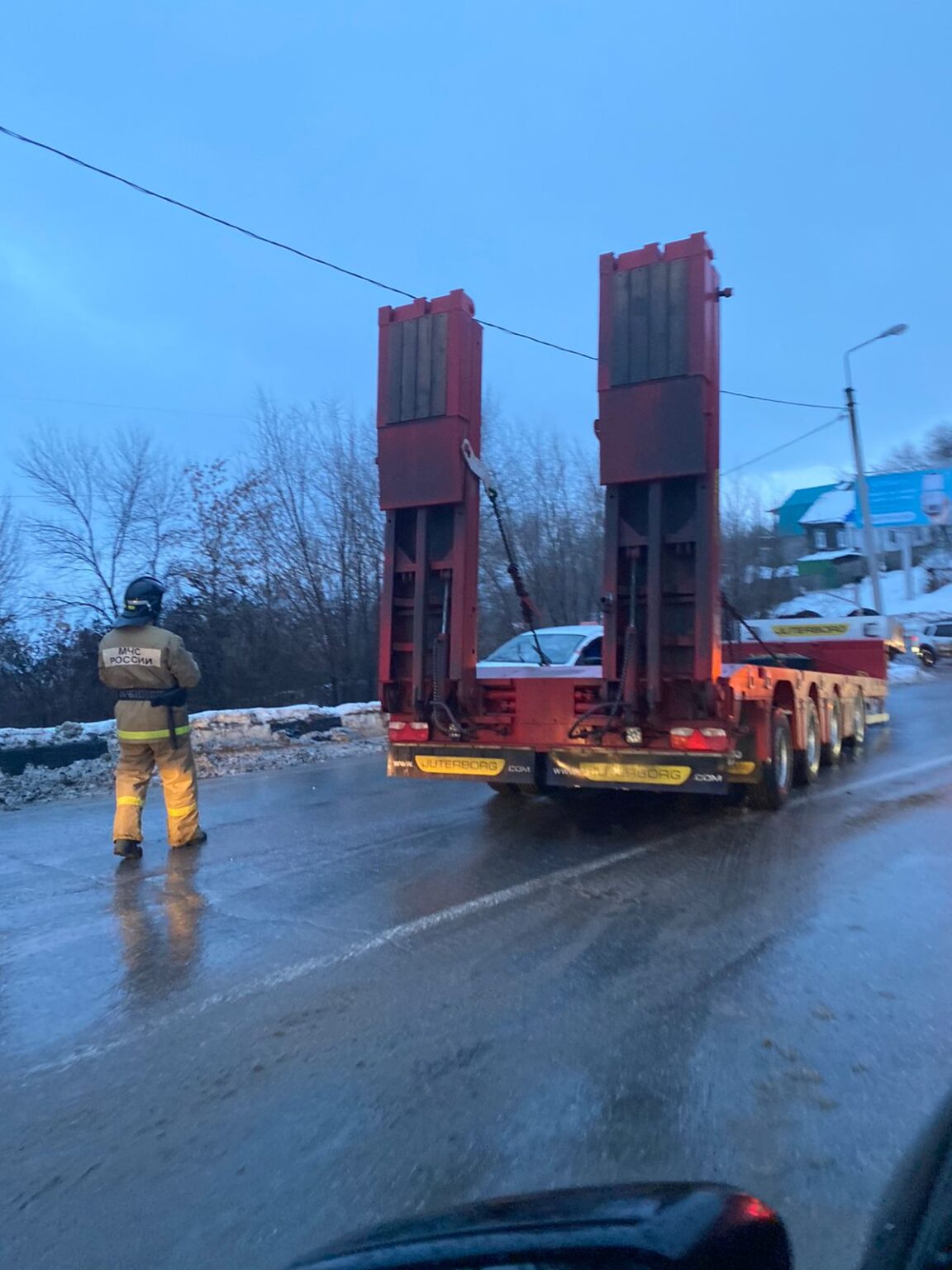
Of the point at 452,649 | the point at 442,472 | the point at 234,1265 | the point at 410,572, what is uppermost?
the point at 442,472

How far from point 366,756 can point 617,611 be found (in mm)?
7431

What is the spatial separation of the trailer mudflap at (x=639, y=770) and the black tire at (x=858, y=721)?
6678 mm

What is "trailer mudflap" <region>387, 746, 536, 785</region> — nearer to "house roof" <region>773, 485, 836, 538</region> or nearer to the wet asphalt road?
the wet asphalt road

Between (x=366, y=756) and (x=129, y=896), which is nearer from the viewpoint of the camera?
(x=129, y=896)

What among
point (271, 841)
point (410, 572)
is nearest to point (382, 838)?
point (271, 841)

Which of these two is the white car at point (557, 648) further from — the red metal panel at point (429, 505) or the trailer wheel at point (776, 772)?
the red metal panel at point (429, 505)

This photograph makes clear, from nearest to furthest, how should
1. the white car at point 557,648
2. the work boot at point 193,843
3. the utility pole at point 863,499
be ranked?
the work boot at point 193,843 < the white car at point 557,648 < the utility pole at point 863,499

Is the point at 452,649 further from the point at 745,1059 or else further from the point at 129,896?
the point at 745,1059

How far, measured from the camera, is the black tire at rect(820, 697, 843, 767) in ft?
39.4

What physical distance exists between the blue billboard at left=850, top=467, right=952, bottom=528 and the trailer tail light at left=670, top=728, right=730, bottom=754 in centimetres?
4257

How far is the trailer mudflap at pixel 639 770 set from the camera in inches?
295

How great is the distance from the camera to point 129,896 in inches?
256

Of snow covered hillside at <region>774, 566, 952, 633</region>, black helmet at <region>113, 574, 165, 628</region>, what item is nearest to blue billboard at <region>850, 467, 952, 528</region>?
snow covered hillside at <region>774, 566, 952, 633</region>

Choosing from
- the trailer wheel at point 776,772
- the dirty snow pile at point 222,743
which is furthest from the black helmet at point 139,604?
the trailer wheel at point 776,772
